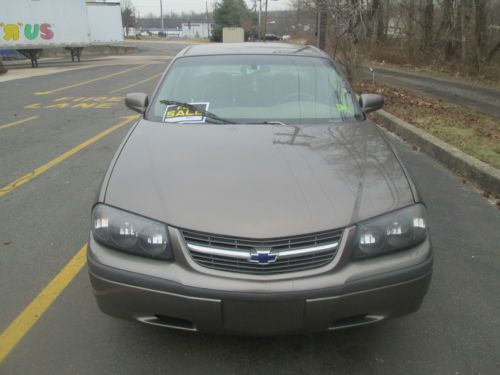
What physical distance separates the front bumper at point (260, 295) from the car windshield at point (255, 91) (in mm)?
1419

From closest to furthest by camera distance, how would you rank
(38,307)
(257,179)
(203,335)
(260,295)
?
(260,295)
(257,179)
(203,335)
(38,307)

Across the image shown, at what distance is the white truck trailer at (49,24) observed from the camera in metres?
23.7

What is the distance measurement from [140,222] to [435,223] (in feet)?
10.1

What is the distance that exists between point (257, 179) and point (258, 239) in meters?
0.45

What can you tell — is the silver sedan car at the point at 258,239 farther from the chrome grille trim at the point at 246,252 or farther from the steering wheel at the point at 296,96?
the steering wheel at the point at 296,96

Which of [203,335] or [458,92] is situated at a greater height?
[458,92]

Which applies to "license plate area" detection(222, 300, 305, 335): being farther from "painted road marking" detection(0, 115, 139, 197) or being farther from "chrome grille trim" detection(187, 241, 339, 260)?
"painted road marking" detection(0, 115, 139, 197)

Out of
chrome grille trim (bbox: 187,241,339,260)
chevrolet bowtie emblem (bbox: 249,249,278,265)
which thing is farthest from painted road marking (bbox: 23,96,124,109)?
chevrolet bowtie emblem (bbox: 249,249,278,265)

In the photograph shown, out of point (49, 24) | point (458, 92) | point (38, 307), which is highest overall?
point (49, 24)

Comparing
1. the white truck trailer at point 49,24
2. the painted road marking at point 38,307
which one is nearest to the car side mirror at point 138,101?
the painted road marking at point 38,307

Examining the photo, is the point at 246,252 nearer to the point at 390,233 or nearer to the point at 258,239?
the point at 258,239

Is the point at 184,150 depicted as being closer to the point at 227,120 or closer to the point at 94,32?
the point at 227,120

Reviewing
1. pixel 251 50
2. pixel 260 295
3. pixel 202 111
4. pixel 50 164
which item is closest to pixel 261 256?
pixel 260 295

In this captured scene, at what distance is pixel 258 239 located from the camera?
213cm
